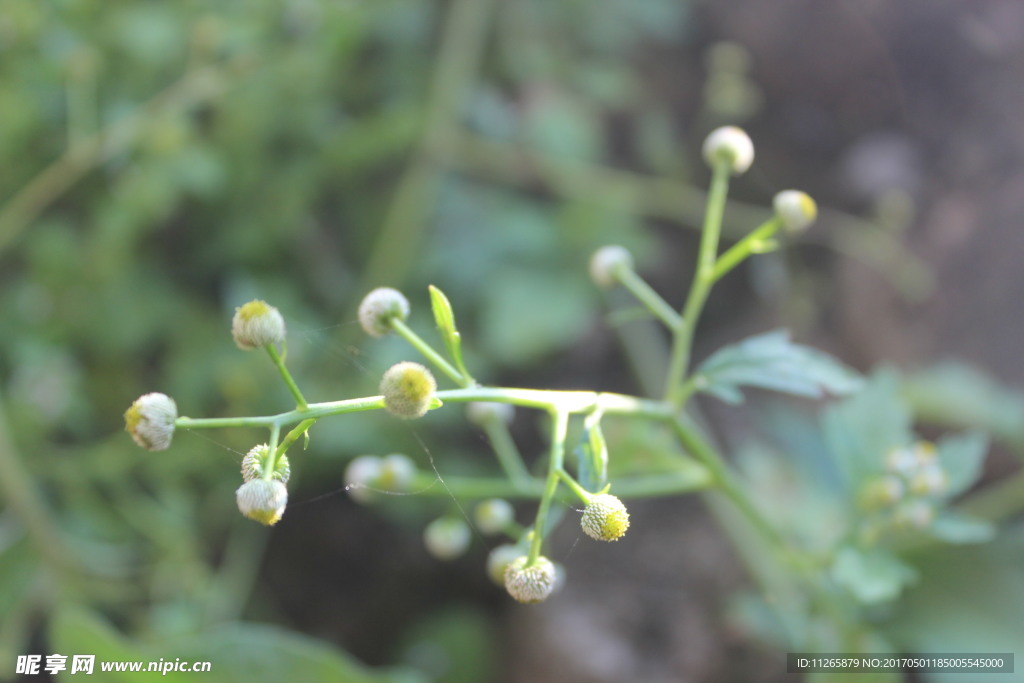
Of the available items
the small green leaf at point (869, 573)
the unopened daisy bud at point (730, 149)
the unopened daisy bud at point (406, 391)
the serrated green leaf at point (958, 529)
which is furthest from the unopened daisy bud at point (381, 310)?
the serrated green leaf at point (958, 529)

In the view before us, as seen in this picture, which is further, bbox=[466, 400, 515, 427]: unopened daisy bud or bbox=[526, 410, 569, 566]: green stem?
bbox=[466, 400, 515, 427]: unopened daisy bud

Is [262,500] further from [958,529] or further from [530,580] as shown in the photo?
[958,529]

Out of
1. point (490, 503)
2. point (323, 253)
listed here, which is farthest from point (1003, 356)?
point (323, 253)

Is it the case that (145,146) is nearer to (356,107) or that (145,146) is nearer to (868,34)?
(356,107)

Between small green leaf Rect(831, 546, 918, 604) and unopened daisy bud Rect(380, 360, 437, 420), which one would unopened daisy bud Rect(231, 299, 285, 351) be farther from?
small green leaf Rect(831, 546, 918, 604)

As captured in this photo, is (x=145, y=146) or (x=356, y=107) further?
(x=356, y=107)

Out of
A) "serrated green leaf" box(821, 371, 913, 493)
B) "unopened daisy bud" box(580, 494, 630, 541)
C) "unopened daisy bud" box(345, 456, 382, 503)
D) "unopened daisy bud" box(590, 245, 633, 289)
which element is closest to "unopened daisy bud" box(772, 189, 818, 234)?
"unopened daisy bud" box(590, 245, 633, 289)
